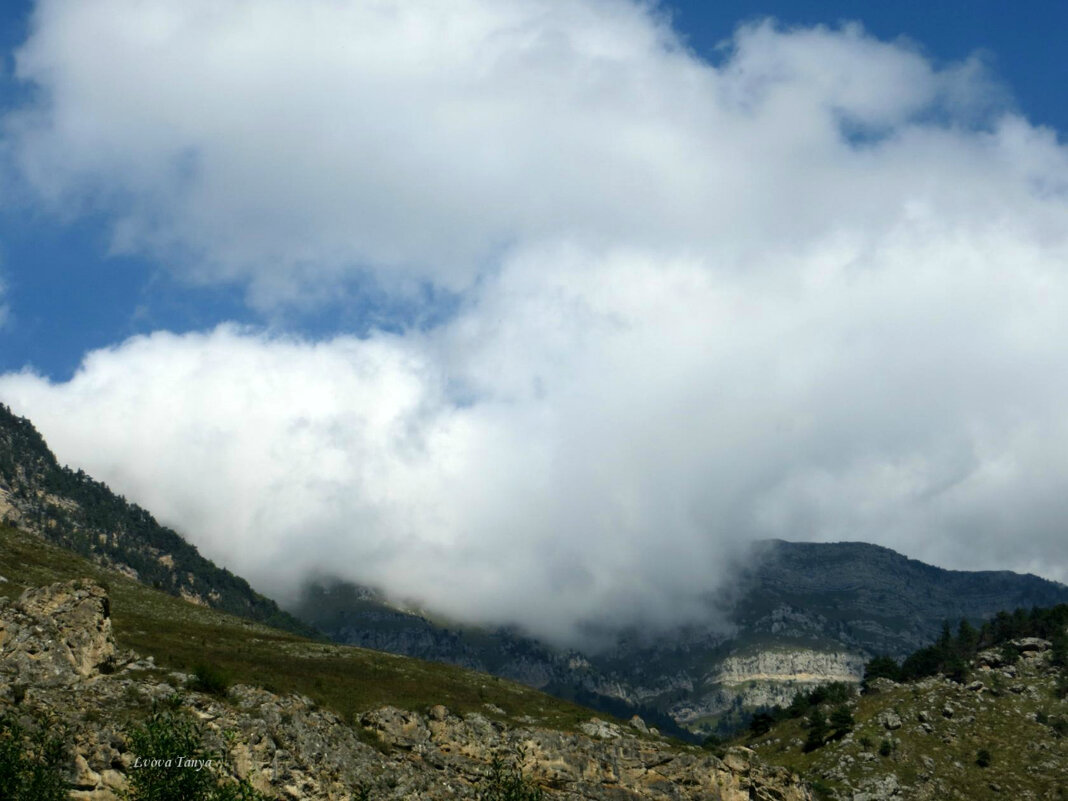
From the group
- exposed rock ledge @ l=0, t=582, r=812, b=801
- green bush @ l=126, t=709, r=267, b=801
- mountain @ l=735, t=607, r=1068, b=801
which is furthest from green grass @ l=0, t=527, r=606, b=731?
mountain @ l=735, t=607, r=1068, b=801

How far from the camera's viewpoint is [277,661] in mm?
115875

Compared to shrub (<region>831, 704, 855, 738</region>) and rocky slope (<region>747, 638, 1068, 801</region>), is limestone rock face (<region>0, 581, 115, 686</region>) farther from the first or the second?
shrub (<region>831, 704, 855, 738</region>)

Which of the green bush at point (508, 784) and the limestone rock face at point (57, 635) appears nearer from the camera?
the limestone rock face at point (57, 635)

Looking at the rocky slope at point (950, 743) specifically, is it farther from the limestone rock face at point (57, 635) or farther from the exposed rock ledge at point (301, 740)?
the limestone rock face at point (57, 635)

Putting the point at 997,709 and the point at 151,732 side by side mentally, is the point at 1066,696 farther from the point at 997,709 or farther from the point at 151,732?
the point at 151,732

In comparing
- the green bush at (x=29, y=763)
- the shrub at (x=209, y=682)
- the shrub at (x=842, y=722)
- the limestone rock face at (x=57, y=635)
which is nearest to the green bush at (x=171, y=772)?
the green bush at (x=29, y=763)

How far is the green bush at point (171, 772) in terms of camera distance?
63.4 meters

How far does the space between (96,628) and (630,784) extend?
214ft

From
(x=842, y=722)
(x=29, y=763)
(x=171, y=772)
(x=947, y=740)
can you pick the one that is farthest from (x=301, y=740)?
(x=947, y=740)

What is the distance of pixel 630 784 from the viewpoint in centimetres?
11150

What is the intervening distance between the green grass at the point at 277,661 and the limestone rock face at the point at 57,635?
792 centimetres

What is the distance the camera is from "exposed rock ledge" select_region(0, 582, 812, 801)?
75.3 meters

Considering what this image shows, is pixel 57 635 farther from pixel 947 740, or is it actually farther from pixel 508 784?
pixel 947 740

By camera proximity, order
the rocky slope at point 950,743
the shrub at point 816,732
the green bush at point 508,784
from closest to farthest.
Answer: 1. the green bush at point 508,784
2. the rocky slope at point 950,743
3. the shrub at point 816,732
